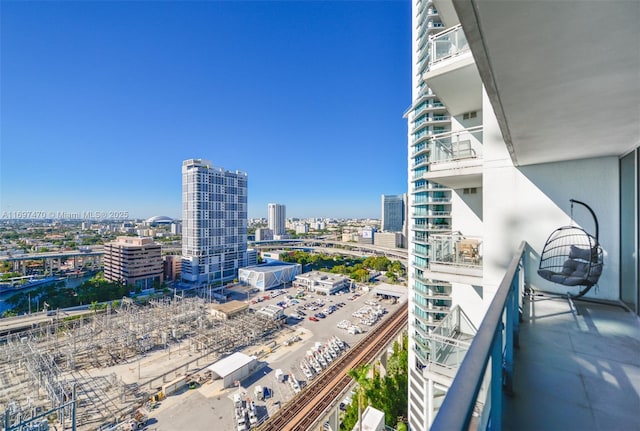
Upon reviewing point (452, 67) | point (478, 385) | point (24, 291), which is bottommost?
point (24, 291)

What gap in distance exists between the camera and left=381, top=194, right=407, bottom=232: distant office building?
73312 millimetres

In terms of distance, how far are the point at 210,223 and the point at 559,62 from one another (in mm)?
34023

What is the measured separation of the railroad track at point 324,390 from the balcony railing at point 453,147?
10729 millimetres

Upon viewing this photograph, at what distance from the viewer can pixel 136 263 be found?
29625mm

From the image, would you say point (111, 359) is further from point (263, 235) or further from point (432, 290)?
point (263, 235)

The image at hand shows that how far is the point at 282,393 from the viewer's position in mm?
12250

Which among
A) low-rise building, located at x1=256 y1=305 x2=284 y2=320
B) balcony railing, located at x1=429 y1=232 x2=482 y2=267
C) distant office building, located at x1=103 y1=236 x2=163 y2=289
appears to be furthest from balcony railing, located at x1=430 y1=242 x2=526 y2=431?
distant office building, located at x1=103 y1=236 x2=163 y2=289

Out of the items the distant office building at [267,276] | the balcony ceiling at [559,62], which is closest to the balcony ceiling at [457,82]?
the balcony ceiling at [559,62]

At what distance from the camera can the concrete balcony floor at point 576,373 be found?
131 centimetres

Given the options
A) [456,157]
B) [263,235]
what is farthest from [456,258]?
[263,235]

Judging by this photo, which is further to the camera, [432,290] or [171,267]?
[171,267]

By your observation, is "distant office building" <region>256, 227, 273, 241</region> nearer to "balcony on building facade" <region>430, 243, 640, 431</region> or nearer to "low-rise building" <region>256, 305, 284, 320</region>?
"low-rise building" <region>256, 305, 284, 320</region>

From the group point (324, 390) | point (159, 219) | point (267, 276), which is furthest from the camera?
point (159, 219)

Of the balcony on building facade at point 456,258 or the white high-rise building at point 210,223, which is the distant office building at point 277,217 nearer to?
the white high-rise building at point 210,223
